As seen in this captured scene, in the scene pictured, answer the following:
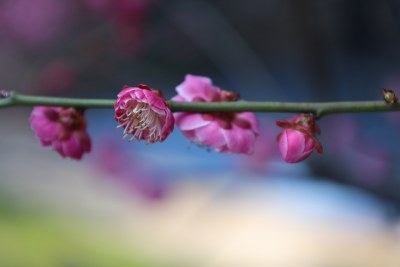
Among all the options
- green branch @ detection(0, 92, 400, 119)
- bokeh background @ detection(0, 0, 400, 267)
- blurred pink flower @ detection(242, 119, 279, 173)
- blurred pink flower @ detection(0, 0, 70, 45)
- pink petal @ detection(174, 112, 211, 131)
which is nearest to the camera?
green branch @ detection(0, 92, 400, 119)

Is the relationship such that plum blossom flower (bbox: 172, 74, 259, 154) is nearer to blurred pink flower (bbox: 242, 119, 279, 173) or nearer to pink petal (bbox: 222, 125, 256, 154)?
pink petal (bbox: 222, 125, 256, 154)

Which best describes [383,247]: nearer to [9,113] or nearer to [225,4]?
[225,4]

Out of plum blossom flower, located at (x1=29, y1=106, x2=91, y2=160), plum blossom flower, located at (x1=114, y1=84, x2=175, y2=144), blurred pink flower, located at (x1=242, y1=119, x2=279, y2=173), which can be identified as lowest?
plum blossom flower, located at (x1=114, y1=84, x2=175, y2=144)

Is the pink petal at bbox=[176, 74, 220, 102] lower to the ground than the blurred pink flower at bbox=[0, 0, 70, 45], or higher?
lower

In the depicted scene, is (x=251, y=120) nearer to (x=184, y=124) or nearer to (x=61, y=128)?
(x=184, y=124)

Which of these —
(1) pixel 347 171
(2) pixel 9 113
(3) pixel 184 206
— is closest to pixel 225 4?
(3) pixel 184 206

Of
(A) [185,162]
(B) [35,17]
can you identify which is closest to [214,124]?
(B) [35,17]

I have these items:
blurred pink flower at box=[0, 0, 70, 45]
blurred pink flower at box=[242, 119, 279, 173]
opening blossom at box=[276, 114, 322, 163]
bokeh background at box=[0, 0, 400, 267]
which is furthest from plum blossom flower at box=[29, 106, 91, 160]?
blurred pink flower at box=[0, 0, 70, 45]
